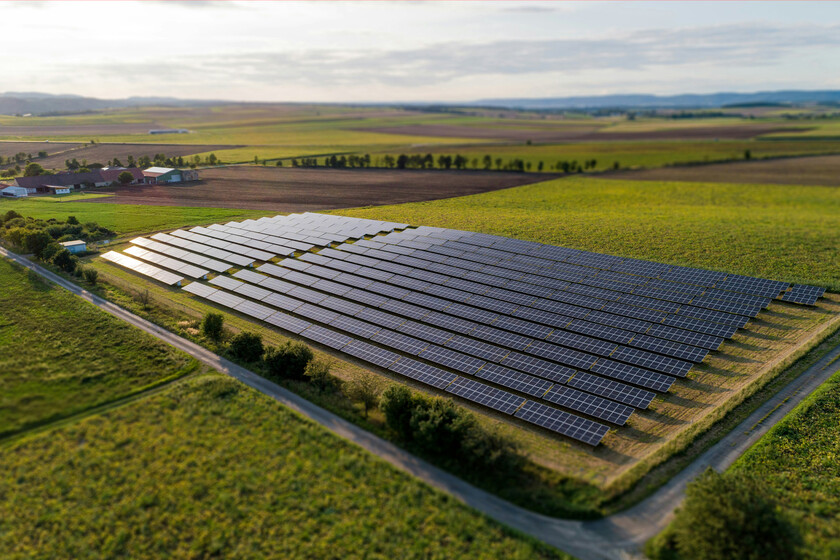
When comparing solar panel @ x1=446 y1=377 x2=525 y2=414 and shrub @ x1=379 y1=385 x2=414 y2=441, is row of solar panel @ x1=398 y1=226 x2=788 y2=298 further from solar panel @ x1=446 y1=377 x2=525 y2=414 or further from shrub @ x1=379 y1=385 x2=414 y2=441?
shrub @ x1=379 y1=385 x2=414 y2=441

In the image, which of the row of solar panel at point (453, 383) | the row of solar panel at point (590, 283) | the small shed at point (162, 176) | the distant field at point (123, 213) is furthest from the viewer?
the small shed at point (162, 176)

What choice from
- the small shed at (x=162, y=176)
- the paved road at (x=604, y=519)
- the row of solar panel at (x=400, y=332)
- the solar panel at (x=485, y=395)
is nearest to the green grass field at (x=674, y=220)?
the paved road at (x=604, y=519)

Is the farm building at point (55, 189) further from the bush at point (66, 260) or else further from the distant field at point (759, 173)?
the distant field at point (759, 173)

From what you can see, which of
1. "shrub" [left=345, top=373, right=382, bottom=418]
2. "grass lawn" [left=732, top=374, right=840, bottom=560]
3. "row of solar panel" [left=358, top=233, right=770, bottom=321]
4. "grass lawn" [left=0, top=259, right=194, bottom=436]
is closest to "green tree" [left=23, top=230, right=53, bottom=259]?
"grass lawn" [left=0, top=259, right=194, bottom=436]

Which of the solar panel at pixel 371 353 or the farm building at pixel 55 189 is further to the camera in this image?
the farm building at pixel 55 189

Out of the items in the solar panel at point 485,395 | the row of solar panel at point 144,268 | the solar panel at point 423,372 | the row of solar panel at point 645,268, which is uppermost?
the row of solar panel at point 645,268

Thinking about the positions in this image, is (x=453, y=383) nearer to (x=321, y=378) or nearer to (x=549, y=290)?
(x=321, y=378)

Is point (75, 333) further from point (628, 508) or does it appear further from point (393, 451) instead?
point (628, 508)
